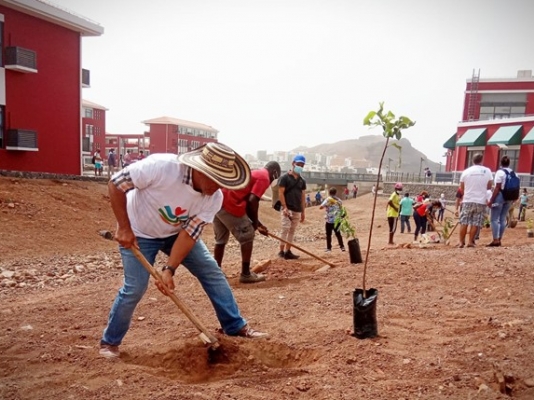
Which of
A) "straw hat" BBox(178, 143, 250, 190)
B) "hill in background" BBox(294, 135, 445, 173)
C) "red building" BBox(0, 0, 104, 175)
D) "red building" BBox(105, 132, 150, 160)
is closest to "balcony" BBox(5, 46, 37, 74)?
"red building" BBox(0, 0, 104, 175)

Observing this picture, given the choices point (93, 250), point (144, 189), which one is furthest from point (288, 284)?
point (93, 250)

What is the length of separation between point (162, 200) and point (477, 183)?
6.14 meters

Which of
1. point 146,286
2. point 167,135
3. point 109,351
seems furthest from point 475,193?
point 167,135

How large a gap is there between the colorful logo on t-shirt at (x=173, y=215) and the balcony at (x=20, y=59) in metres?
14.9

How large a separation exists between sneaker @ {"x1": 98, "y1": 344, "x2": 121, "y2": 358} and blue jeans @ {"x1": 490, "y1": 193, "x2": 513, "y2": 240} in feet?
23.4

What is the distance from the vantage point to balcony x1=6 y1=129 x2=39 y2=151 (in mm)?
15414

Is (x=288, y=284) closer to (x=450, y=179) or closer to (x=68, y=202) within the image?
(x=68, y=202)

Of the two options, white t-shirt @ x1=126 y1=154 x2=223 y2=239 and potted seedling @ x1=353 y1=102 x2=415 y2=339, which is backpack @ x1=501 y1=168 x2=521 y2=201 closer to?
potted seedling @ x1=353 y1=102 x2=415 y2=339

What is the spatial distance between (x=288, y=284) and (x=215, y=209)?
2791 mm

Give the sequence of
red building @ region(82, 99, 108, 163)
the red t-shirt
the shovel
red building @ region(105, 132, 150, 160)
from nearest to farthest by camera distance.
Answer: the shovel
the red t-shirt
red building @ region(82, 99, 108, 163)
red building @ region(105, 132, 150, 160)

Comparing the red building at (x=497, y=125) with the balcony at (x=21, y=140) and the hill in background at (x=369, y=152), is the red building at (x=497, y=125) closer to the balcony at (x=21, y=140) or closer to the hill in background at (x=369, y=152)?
the balcony at (x=21, y=140)

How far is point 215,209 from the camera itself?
3.35 metres

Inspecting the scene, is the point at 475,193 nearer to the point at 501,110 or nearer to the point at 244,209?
the point at 244,209

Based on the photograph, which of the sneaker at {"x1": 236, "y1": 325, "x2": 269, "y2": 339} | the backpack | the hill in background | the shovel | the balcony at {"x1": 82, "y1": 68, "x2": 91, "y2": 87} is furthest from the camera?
the hill in background
